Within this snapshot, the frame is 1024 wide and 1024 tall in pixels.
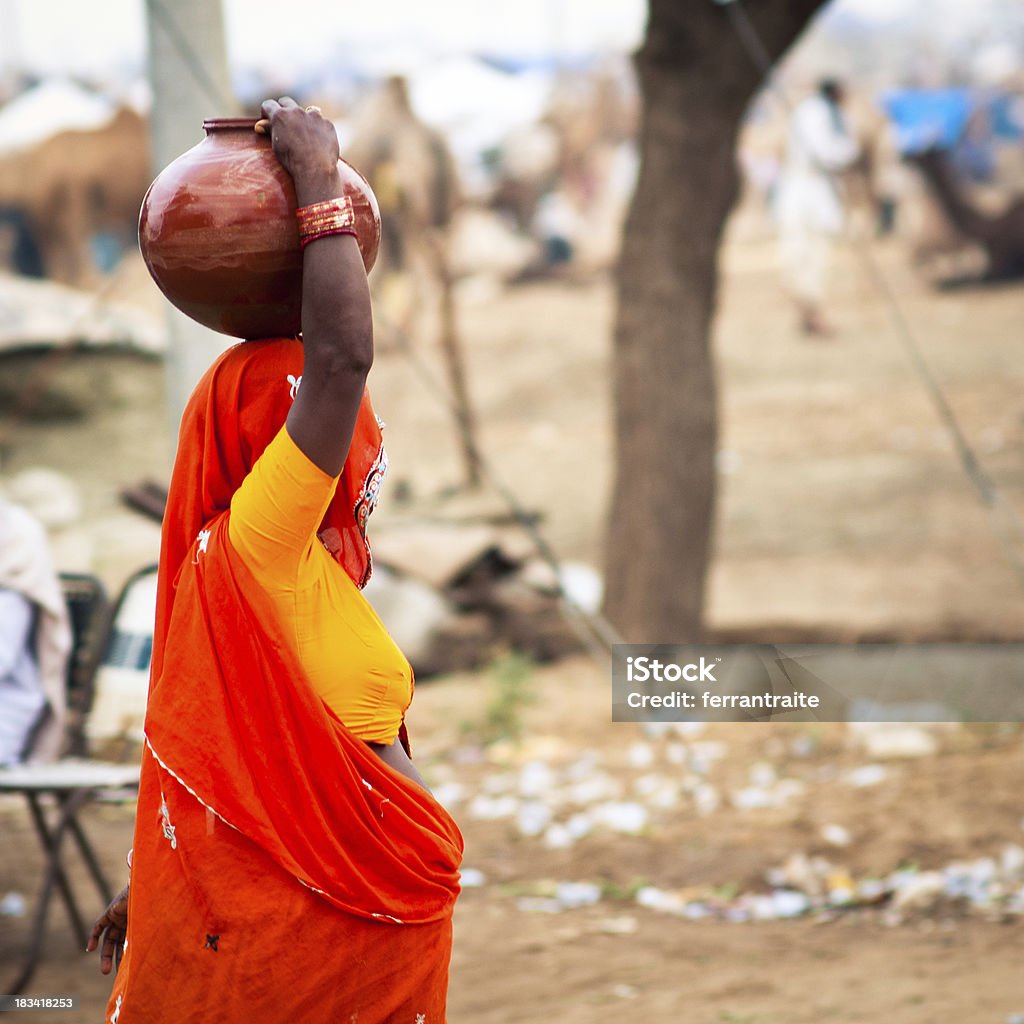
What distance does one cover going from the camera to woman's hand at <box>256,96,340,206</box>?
1734 millimetres

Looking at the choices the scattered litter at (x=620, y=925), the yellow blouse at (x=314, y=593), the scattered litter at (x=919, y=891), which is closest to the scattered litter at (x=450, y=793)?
the scattered litter at (x=620, y=925)

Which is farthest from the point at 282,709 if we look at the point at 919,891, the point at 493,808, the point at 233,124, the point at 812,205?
the point at 812,205

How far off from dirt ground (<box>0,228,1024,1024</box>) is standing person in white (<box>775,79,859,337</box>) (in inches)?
19.9

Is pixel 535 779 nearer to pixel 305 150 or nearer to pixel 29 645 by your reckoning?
pixel 29 645

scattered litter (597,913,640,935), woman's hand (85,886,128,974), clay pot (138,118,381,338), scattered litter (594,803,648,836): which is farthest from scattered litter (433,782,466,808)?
clay pot (138,118,381,338)

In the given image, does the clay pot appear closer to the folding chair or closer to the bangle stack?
the bangle stack

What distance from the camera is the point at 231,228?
1.74 metres

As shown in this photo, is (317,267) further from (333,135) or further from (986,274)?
(986,274)

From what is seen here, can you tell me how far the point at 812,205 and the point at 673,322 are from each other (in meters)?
8.64

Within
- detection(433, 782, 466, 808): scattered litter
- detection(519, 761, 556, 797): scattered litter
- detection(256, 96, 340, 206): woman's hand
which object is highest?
detection(256, 96, 340, 206): woman's hand

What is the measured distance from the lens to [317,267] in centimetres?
171

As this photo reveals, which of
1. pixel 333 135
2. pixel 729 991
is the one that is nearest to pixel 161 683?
pixel 333 135

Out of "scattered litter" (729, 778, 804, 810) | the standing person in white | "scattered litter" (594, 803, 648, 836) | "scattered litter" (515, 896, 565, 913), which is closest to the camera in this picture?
"scattered litter" (515, 896, 565, 913)

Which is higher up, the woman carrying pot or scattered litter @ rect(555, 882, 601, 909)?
the woman carrying pot
